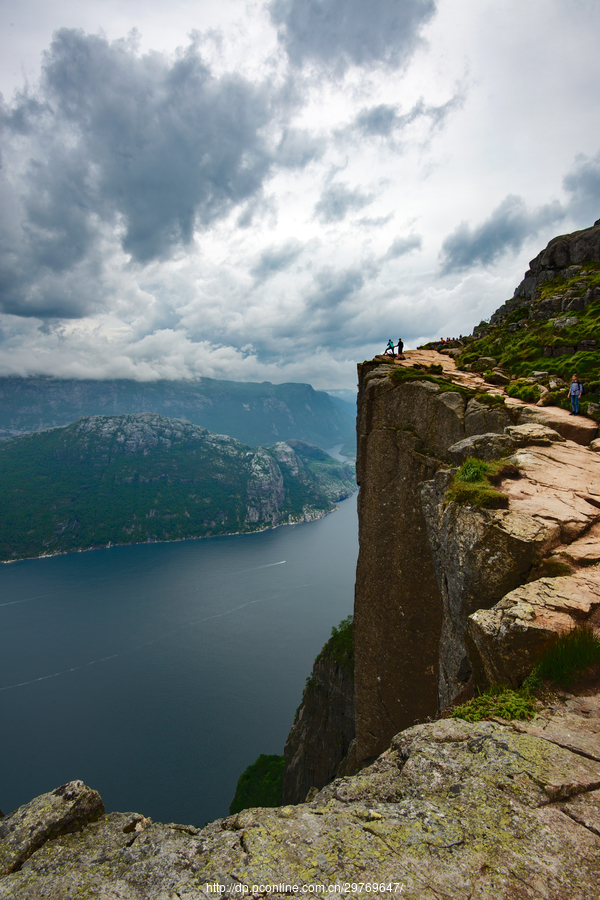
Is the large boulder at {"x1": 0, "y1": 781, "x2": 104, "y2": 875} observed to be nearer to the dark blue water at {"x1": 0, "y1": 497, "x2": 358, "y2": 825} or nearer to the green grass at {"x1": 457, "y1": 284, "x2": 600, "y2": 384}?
the green grass at {"x1": 457, "y1": 284, "x2": 600, "y2": 384}

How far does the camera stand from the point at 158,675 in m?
89.8

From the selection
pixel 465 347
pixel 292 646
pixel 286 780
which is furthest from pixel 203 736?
pixel 465 347

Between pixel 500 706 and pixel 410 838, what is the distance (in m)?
2.96

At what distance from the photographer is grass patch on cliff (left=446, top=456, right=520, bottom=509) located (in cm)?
1034

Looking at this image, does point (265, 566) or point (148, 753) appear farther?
point (265, 566)

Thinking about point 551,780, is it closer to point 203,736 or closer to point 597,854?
point 597,854

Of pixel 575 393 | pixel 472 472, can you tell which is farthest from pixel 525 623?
pixel 575 393

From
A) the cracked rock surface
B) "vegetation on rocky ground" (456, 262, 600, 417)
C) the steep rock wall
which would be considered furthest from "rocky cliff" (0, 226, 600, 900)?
the steep rock wall

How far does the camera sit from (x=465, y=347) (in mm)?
36031

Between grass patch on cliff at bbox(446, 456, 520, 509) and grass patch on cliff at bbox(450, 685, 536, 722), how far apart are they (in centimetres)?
472

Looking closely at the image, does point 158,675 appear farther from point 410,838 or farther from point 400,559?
point 410,838

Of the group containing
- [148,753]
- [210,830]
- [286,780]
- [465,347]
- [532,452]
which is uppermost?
[465,347]

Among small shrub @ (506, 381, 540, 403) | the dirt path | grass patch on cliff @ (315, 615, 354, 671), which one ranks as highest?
small shrub @ (506, 381, 540, 403)

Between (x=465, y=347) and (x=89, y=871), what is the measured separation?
130ft
